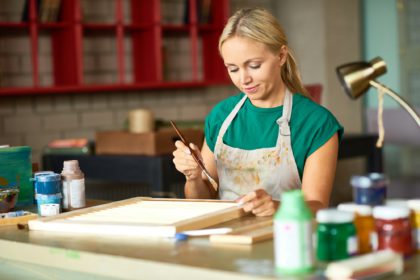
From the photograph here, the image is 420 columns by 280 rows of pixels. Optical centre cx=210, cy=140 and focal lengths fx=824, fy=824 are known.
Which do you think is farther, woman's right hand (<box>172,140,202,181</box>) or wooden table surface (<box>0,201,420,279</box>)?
woman's right hand (<box>172,140,202,181</box>)

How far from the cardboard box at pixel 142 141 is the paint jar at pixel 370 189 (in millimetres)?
2875

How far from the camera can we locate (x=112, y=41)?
5.87 m

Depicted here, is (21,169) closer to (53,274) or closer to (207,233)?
(53,274)

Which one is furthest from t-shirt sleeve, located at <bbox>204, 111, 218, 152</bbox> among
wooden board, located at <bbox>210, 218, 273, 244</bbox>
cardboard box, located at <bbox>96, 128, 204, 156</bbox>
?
cardboard box, located at <bbox>96, 128, 204, 156</bbox>

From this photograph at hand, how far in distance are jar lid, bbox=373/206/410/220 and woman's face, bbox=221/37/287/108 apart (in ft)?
3.35

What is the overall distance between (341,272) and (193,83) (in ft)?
15.4

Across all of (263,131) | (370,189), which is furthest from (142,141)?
(370,189)

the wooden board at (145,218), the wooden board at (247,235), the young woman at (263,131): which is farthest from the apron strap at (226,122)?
the wooden board at (247,235)

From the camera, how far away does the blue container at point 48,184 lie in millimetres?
2429

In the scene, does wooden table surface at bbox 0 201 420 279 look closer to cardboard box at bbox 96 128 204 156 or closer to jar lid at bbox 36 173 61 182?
jar lid at bbox 36 173 61 182

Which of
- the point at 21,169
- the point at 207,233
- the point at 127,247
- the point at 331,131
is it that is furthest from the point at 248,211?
the point at 21,169

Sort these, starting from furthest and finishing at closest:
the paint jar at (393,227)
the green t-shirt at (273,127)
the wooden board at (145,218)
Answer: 1. the green t-shirt at (273,127)
2. the wooden board at (145,218)
3. the paint jar at (393,227)

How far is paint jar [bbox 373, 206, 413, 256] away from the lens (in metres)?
1.62

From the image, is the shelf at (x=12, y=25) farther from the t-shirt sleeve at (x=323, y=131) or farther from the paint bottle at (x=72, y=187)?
the t-shirt sleeve at (x=323, y=131)
